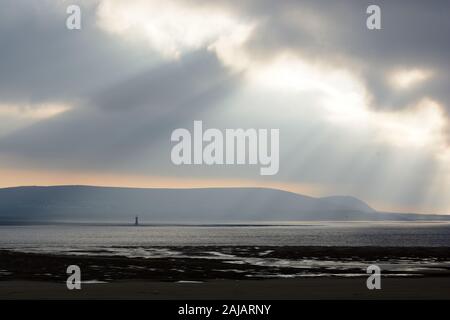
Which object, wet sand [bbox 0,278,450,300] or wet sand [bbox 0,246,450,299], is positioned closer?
wet sand [bbox 0,278,450,300]

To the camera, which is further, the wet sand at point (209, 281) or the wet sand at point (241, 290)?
the wet sand at point (209, 281)

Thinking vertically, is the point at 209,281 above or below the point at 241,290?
below

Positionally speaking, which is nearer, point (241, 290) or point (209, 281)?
point (241, 290)
